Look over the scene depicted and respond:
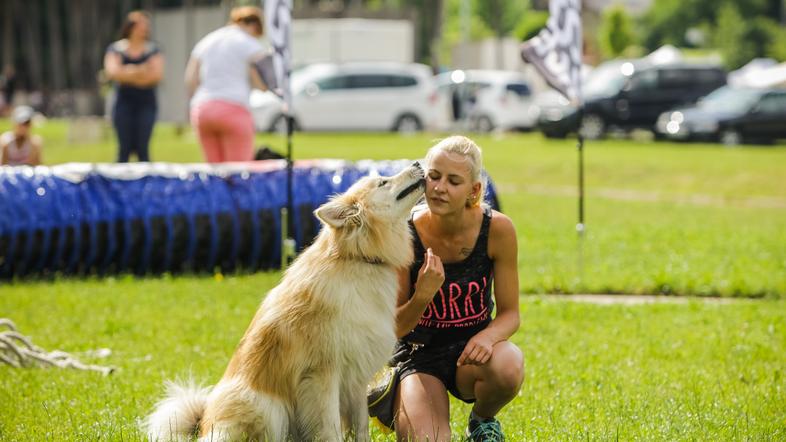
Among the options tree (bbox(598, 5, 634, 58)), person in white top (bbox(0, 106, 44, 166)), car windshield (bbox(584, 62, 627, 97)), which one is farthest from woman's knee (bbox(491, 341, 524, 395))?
tree (bbox(598, 5, 634, 58))

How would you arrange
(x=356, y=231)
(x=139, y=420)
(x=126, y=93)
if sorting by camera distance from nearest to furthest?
(x=356, y=231) < (x=139, y=420) < (x=126, y=93)

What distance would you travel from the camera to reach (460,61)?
173 feet

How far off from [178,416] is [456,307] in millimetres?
1347

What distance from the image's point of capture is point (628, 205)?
17047 millimetres

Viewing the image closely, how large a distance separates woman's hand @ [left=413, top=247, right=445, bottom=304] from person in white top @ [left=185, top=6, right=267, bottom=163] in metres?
6.47

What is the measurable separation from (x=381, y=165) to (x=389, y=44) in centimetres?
2919

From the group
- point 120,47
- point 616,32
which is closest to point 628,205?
point 120,47

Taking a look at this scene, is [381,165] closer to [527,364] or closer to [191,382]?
[527,364]

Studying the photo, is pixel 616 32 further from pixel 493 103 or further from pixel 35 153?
pixel 35 153

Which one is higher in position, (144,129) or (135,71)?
(135,71)

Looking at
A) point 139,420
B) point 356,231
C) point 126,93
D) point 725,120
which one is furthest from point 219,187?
point 725,120

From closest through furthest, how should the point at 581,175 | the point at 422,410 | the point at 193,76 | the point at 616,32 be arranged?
the point at 422,410
the point at 581,175
the point at 193,76
the point at 616,32

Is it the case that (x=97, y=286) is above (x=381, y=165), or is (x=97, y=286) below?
below

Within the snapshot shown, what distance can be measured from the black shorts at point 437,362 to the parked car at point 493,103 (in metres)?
28.4
